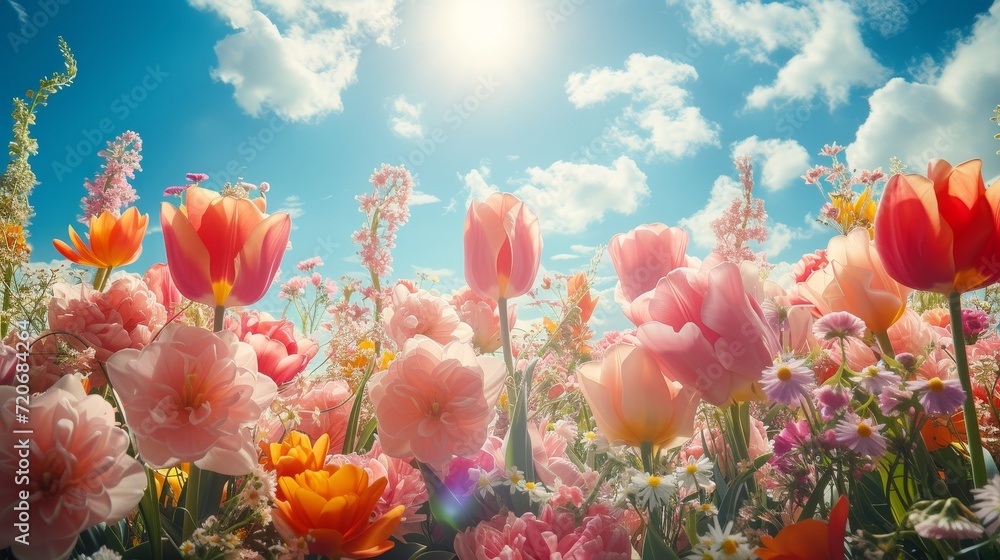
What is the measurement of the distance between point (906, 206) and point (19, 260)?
6.15 ft

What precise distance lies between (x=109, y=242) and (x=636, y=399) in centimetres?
124

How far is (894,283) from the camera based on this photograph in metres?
0.75

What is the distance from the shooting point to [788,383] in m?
0.60

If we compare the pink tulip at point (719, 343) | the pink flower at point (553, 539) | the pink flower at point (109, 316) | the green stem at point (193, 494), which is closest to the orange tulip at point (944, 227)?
the pink tulip at point (719, 343)

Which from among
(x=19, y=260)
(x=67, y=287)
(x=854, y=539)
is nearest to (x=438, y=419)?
(x=854, y=539)

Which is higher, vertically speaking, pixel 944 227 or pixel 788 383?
pixel 944 227

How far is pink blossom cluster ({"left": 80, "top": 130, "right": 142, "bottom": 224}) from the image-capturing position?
87.6 inches

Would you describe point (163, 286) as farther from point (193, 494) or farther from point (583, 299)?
point (583, 299)

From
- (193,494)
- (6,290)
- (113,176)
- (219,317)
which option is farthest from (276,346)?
(113,176)

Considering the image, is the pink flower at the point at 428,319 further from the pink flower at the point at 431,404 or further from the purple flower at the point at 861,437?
the purple flower at the point at 861,437

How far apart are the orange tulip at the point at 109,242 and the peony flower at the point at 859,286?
1.39 meters

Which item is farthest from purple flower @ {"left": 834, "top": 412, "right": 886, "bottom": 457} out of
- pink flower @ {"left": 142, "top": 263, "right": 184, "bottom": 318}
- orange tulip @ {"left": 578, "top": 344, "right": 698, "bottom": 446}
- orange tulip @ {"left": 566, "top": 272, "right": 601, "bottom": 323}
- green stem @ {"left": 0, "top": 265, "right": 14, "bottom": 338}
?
green stem @ {"left": 0, "top": 265, "right": 14, "bottom": 338}

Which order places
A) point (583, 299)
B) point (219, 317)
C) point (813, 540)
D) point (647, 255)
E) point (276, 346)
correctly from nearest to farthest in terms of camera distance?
point (813, 540)
point (219, 317)
point (276, 346)
point (647, 255)
point (583, 299)

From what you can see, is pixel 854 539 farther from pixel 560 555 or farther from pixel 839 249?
pixel 839 249
